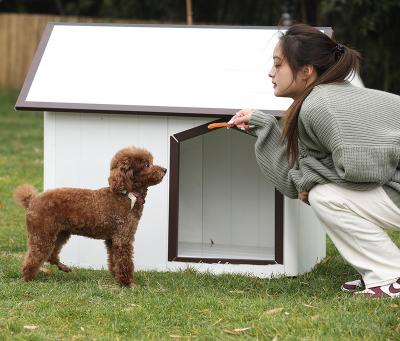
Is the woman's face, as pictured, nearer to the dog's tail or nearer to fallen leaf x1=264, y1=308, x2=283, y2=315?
fallen leaf x1=264, y1=308, x2=283, y2=315

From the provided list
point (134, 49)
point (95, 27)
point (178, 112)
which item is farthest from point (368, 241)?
point (95, 27)

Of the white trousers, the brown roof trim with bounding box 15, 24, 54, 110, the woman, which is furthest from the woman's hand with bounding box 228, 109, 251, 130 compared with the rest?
the brown roof trim with bounding box 15, 24, 54, 110

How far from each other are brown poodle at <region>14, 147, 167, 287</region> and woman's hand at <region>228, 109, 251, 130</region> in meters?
0.54

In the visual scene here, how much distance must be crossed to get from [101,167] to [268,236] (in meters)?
1.80

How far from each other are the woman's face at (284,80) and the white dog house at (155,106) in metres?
0.47

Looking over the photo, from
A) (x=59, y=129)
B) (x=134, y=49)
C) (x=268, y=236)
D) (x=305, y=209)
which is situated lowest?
(x=268, y=236)

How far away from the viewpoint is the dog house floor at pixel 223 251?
6.41 meters

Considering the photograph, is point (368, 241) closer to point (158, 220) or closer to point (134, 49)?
point (158, 220)

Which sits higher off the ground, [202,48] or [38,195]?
[202,48]

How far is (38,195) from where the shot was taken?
550cm

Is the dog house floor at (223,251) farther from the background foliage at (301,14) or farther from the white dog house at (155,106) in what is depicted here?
the background foliage at (301,14)

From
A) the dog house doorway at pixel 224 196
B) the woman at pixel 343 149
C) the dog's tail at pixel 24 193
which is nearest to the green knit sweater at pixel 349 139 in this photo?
the woman at pixel 343 149

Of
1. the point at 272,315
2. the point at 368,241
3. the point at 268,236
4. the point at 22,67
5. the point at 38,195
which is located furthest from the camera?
the point at 22,67

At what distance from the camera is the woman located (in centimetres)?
497
